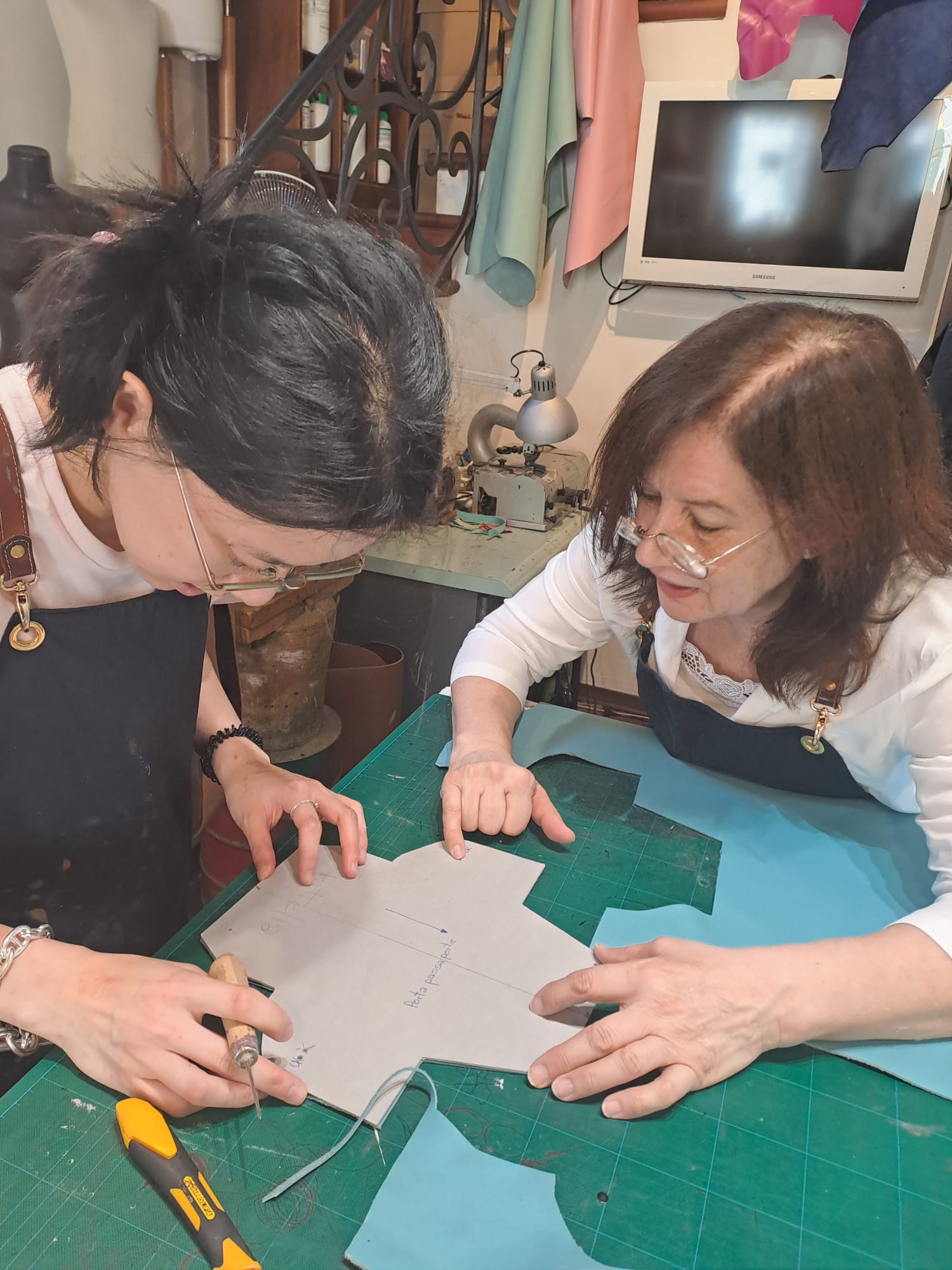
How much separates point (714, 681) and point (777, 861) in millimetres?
245

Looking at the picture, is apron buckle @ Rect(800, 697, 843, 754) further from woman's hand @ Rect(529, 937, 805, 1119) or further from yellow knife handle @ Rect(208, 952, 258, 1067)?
yellow knife handle @ Rect(208, 952, 258, 1067)

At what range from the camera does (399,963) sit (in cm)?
85

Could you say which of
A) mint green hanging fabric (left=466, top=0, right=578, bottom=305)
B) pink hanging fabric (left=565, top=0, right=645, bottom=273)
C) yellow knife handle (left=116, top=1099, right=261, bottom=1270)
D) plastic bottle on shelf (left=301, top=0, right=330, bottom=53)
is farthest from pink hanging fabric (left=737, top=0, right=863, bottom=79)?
yellow knife handle (left=116, top=1099, right=261, bottom=1270)

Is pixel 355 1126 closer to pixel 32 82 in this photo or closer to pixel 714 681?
pixel 714 681

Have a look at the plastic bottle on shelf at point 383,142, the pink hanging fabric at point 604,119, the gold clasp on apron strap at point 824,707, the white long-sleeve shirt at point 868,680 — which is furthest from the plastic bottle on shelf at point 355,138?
the gold clasp on apron strap at point 824,707

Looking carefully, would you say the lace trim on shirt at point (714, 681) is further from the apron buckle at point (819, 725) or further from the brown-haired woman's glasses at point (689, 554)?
the brown-haired woman's glasses at point (689, 554)

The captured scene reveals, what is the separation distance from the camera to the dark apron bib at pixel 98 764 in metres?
0.89

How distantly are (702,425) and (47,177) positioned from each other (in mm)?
1091

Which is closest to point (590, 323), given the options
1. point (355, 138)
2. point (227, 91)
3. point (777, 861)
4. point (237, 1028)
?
point (355, 138)

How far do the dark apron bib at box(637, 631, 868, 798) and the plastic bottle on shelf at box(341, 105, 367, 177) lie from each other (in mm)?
1473

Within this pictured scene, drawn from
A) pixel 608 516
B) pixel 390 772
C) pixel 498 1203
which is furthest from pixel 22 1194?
pixel 608 516

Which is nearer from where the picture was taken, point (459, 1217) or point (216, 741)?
point (459, 1217)

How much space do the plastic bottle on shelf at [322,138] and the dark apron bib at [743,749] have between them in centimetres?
147

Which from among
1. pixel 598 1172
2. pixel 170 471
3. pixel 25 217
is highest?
pixel 25 217
